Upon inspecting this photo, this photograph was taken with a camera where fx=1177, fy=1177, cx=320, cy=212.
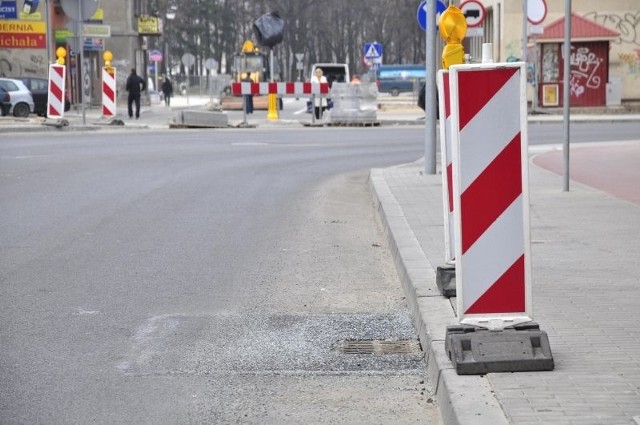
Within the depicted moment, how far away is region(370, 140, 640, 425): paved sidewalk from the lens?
4840mm

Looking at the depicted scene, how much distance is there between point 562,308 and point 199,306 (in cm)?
240

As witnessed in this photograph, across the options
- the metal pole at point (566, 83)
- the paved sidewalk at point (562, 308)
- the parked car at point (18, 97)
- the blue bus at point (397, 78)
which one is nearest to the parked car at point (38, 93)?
the parked car at point (18, 97)

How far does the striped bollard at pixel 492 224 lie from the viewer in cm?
546

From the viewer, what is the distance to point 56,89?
29.7m

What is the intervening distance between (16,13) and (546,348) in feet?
131

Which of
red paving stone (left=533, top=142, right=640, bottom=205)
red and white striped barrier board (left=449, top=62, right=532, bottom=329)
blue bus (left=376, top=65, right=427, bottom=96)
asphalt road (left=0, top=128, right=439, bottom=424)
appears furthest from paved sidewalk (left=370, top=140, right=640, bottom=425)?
blue bus (left=376, top=65, right=427, bottom=96)

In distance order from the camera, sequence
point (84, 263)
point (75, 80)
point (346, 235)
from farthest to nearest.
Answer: point (75, 80) → point (346, 235) → point (84, 263)

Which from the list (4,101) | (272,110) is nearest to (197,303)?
(4,101)

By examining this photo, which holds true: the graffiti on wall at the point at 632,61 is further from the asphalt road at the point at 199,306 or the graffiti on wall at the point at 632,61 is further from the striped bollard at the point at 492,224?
the striped bollard at the point at 492,224

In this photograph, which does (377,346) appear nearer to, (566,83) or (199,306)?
(199,306)

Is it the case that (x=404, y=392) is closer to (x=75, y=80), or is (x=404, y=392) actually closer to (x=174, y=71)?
(x=75, y=80)

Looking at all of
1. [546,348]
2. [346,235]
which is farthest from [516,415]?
[346,235]

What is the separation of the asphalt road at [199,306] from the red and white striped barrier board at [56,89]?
13417 mm

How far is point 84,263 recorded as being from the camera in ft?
31.1
